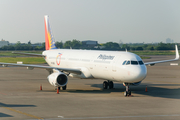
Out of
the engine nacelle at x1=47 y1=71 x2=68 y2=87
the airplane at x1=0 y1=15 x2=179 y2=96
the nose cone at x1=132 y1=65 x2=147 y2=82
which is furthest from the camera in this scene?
the engine nacelle at x1=47 y1=71 x2=68 y2=87

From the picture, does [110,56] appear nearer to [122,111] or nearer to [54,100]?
[54,100]

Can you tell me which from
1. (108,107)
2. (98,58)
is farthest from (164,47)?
(108,107)

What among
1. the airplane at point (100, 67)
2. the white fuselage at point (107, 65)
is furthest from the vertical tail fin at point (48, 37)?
the white fuselage at point (107, 65)

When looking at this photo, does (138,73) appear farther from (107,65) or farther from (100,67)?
(100,67)

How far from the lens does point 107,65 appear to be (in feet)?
92.0

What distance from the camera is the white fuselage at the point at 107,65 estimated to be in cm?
2545

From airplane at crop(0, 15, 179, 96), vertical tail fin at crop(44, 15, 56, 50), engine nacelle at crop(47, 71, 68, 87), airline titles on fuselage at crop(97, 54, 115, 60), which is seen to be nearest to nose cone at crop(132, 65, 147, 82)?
airplane at crop(0, 15, 179, 96)

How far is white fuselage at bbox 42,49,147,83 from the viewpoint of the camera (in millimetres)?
25453

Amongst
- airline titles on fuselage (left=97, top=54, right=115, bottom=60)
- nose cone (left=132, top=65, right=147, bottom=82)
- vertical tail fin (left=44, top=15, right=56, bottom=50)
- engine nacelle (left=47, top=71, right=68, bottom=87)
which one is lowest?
engine nacelle (left=47, top=71, right=68, bottom=87)

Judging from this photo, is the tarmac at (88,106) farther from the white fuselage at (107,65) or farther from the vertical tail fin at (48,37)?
the vertical tail fin at (48,37)

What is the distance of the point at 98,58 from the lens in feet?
99.0

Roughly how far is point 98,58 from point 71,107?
9.86 meters

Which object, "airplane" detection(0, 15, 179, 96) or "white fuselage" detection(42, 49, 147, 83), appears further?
"airplane" detection(0, 15, 179, 96)

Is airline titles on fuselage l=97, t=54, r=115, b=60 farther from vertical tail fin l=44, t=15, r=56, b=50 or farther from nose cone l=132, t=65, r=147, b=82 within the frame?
vertical tail fin l=44, t=15, r=56, b=50
